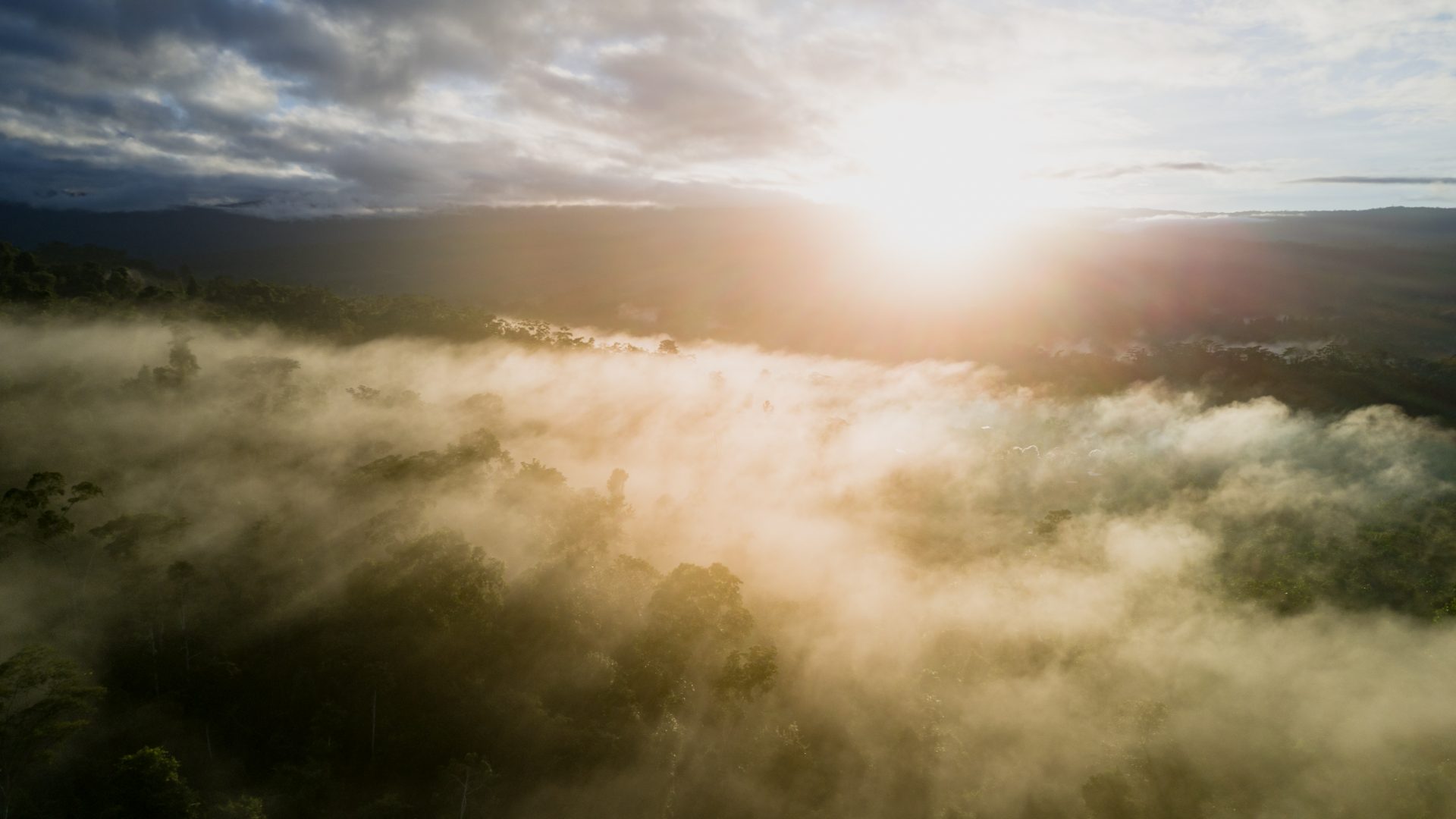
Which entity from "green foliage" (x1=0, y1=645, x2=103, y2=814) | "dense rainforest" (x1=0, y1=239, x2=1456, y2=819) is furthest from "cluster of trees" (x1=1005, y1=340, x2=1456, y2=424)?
"green foliage" (x1=0, y1=645, x2=103, y2=814)

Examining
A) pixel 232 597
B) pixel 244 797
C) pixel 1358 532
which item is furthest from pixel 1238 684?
pixel 232 597

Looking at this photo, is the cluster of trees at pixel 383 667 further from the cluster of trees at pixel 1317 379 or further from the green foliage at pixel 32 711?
the cluster of trees at pixel 1317 379

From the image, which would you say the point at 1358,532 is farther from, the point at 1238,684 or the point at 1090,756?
the point at 1090,756

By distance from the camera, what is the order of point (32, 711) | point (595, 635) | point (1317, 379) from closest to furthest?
point (32, 711), point (595, 635), point (1317, 379)

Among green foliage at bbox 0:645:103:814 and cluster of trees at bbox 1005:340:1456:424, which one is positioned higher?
green foliage at bbox 0:645:103:814

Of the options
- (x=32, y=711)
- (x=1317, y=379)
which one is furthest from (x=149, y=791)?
(x=1317, y=379)

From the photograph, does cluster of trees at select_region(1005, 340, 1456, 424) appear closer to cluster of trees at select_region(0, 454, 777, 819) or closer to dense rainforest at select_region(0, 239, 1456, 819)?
dense rainforest at select_region(0, 239, 1456, 819)

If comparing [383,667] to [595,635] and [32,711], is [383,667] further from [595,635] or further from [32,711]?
[32,711]

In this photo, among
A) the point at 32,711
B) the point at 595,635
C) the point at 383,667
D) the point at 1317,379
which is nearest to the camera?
the point at 32,711

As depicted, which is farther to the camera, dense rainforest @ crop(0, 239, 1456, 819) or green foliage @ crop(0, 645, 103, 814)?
dense rainforest @ crop(0, 239, 1456, 819)

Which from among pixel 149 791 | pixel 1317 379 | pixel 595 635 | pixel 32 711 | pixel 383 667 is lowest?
pixel 1317 379

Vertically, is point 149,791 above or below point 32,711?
below
